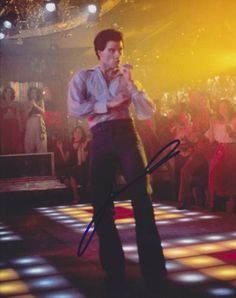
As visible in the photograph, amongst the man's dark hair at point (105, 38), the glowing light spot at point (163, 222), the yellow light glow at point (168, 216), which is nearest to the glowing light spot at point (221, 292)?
the man's dark hair at point (105, 38)

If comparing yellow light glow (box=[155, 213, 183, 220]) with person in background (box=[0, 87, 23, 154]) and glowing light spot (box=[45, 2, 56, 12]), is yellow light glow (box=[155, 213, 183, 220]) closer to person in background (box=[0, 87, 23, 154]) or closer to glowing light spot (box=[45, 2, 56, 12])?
person in background (box=[0, 87, 23, 154])

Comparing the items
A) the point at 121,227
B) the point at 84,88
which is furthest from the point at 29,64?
the point at 84,88

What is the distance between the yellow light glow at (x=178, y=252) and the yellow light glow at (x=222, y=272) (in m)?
0.62

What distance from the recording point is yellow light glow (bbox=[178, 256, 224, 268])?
4539mm

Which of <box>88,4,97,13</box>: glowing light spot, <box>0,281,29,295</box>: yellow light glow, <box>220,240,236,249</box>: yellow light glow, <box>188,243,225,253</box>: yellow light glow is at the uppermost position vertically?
<box>88,4,97,13</box>: glowing light spot

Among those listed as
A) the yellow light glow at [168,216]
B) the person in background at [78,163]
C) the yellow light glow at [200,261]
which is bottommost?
the yellow light glow at [168,216]

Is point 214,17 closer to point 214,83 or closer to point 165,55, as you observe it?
point 165,55

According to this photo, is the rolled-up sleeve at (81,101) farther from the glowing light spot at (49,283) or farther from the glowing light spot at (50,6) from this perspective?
the glowing light spot at (50,6)

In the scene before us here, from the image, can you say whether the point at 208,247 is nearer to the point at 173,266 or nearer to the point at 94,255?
the point at 173,266

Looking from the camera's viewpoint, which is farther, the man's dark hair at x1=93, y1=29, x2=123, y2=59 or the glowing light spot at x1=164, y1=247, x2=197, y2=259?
the glowing light spot at x1=164, y1=247, x2=197, y2=259

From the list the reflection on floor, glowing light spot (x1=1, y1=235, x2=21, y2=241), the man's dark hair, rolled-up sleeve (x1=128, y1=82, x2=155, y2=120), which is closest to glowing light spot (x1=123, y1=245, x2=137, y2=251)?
the reflection on floor

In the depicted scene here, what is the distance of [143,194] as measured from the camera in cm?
380

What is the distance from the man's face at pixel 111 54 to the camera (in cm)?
395

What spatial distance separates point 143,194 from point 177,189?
19.5 ft
